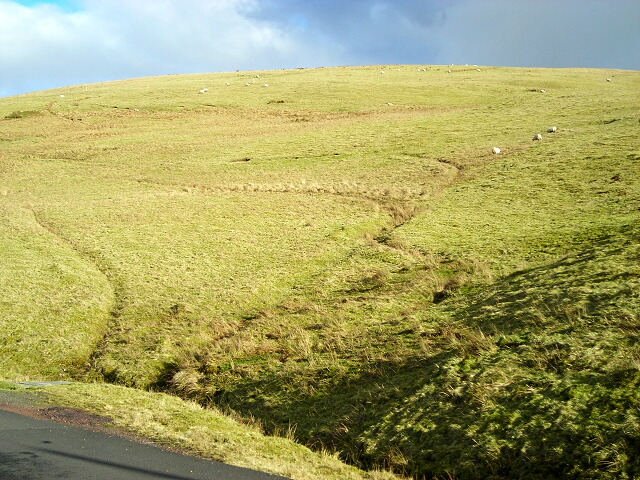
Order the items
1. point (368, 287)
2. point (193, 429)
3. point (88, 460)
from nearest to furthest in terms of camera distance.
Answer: point (88, 460) → point (193, 429) → point (368, 287)

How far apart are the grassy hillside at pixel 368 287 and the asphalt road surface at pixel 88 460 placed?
231 cm

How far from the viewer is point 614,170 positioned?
3069 cm

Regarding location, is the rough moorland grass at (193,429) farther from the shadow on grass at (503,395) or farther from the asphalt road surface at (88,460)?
the shadow on grass at (503,395)

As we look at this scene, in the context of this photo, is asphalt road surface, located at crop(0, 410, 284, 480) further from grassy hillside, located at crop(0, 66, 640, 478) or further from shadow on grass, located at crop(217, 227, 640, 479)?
shadow on grass, located at crop(217, 227, 640, 479)

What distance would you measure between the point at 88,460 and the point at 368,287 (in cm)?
1255

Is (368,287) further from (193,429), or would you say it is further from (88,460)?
(88,460)

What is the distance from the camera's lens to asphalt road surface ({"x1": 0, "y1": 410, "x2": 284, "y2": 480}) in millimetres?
8297

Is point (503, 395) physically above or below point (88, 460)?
above

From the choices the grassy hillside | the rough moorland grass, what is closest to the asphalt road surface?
the rough moorland grass

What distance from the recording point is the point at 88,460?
28.9ft

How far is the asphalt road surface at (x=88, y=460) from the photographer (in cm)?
830

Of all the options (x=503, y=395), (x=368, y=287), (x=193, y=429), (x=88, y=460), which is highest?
(x=368, y=287)

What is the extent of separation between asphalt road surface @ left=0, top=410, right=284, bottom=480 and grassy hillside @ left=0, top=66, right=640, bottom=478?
2.31 metres

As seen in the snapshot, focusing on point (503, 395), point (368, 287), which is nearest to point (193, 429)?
point (503, 395)
